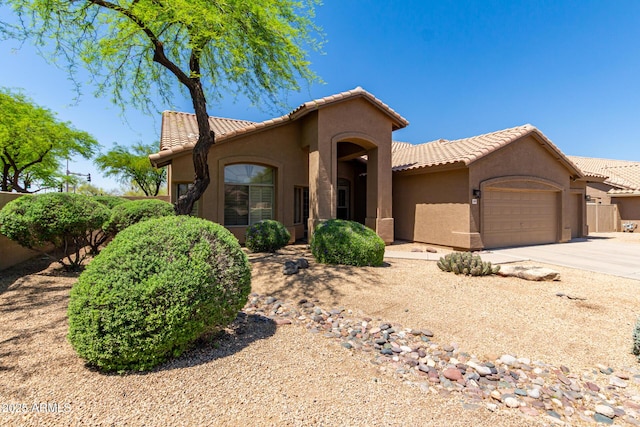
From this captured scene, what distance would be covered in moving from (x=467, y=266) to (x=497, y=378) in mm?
4392

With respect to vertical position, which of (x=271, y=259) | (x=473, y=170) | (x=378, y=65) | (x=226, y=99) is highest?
(x=378, y=65)

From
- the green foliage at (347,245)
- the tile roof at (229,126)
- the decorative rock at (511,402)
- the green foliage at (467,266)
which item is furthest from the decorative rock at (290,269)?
the tile roof at (229,126)

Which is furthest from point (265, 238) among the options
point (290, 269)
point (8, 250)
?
point (8, 250)

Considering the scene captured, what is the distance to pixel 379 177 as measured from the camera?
1277 centimetres

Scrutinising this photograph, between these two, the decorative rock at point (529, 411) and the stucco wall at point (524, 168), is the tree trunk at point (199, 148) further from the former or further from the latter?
the stucco wall at point (524, 168)

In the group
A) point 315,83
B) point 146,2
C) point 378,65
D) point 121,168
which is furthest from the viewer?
point 121,168

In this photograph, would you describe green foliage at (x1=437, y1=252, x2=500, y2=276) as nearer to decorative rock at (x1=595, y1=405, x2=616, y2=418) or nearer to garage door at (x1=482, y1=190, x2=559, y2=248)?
decorative rock at (x1=595, y1=405, x2=616, y2=418)

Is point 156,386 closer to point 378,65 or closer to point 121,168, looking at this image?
point 378,65

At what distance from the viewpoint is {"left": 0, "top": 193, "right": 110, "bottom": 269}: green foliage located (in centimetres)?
619

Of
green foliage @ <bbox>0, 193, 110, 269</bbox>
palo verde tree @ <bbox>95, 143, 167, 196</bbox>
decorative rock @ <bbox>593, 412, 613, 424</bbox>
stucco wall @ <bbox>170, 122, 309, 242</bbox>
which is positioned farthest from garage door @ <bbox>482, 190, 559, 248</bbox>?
palo verde tree @ <bbox>95, 143, 167, 196</bbox>

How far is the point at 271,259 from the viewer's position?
8742 millimetres

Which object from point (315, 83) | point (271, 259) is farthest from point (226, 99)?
point (271, 259)

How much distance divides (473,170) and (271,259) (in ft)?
28.1

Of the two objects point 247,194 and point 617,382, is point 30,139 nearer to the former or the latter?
point 247,194
